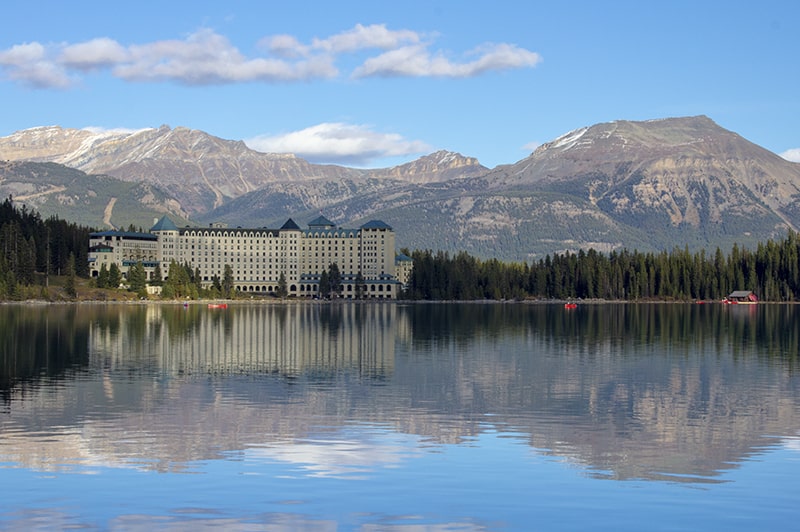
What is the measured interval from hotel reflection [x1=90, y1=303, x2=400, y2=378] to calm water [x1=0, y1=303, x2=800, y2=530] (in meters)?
A: 0.94

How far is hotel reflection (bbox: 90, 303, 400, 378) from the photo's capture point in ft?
307

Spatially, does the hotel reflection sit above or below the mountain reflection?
above

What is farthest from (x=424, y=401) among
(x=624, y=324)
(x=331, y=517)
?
(x=624, y=324)

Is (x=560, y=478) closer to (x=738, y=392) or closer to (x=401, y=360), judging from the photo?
(x=738, y=392)

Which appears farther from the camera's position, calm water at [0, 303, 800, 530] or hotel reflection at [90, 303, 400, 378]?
hotel reflection at [90, 303, 400, 378]

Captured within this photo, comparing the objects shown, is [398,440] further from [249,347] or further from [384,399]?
[249,347]

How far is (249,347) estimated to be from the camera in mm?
119062

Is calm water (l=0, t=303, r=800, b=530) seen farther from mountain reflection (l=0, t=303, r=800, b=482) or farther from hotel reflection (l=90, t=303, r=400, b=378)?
hotel reflection (l=90, t=303, r=400, b=378)

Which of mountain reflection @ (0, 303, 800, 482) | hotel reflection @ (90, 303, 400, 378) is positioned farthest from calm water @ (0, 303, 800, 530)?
hotel reflection @ (90, 303, 400, 378)

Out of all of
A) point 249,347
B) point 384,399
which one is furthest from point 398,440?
point 249,347

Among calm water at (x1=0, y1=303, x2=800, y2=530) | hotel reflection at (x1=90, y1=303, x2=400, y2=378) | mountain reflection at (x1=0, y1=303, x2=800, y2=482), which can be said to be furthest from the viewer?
hotel reflection at (x1=90, y1=303, x2=400, y2=378)

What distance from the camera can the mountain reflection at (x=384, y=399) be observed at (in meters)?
49.8

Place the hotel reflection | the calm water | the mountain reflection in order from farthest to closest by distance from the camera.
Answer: the hotel reflection, the mountain reflection, the calm water

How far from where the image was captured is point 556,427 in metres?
57.7
